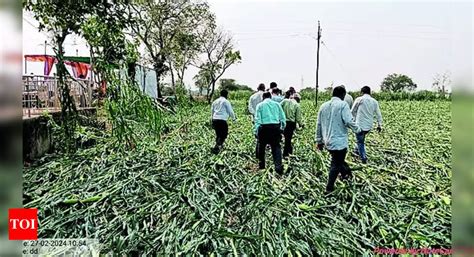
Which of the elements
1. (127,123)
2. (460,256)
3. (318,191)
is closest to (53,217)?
(127,123)

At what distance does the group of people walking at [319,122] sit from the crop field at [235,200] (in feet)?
0.52

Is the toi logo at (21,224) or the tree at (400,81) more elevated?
the tree at (400,81)

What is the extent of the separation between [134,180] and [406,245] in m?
2.37

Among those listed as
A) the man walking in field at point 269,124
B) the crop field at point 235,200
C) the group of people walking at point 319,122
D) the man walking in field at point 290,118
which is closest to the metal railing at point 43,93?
the crop field at point 235,200

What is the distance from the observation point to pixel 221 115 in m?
5.70

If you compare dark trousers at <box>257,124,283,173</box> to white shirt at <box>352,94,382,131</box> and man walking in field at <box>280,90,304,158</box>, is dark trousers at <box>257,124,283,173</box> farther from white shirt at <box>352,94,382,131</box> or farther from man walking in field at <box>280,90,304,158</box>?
white shirt at <box>352,94,382,131</box>

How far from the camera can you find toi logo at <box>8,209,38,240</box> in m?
2.08

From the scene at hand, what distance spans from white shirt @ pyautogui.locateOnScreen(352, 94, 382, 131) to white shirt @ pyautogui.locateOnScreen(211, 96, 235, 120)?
162 centimetres

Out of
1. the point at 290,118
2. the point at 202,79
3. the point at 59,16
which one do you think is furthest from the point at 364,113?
the point at 59,16

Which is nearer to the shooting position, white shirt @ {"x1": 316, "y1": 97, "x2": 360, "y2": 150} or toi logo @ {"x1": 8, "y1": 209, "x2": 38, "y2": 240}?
toi logo @ {"x1": 8, "y1": 209, "x2": 38, "y2": 240}

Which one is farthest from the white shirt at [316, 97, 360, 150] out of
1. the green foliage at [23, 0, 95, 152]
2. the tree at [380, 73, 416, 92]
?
the green foliage at [23, 0, 95, 152]

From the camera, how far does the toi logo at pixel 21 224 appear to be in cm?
208

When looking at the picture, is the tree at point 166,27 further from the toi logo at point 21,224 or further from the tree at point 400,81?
the toi logo at point 21,224

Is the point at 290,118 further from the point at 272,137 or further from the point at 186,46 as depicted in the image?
the point at 186,46
